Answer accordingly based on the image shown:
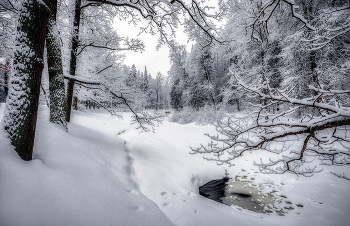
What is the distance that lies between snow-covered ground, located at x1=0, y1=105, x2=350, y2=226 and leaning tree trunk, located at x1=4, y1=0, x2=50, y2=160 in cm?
19

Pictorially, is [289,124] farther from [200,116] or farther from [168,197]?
[200,116]

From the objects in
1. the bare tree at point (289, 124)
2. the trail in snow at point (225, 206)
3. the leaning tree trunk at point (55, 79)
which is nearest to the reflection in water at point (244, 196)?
the trail in snow at point (225, 206)

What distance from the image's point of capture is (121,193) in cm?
237

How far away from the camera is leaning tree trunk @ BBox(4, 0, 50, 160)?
2.14 m

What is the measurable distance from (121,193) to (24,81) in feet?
7.52

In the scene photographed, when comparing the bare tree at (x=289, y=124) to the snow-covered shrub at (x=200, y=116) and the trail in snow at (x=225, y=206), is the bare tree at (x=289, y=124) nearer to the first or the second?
the trail in snow at (x=225, y=206)

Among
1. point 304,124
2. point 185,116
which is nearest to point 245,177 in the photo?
point 304,124

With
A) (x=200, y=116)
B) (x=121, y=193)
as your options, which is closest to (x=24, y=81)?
(x=121, y=193)

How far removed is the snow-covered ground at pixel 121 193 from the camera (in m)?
1.63

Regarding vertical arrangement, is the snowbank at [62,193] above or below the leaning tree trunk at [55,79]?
below

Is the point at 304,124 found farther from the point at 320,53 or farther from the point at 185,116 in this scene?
the point at 185,116

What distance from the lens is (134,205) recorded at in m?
2.21

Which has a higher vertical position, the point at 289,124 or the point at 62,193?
the point at 289,124

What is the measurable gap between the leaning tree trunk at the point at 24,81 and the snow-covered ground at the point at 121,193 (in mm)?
187
